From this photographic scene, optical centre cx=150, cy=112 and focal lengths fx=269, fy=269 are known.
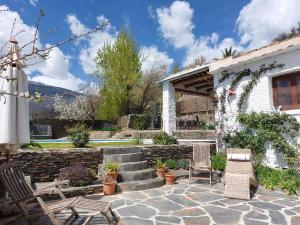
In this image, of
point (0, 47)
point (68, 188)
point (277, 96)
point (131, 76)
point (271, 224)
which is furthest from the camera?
point (131, 76)

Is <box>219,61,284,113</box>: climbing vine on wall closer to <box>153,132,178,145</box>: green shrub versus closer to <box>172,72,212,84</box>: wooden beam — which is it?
<box>172,72,212,84</box>: wooden beam

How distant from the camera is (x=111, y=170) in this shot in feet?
26.9

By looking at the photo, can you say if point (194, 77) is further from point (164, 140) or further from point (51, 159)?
point (51, 159)

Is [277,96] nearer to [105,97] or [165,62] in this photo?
[105,97]

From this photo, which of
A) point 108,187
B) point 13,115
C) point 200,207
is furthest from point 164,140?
point 13,115

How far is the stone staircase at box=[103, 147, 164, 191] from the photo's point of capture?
8202mm

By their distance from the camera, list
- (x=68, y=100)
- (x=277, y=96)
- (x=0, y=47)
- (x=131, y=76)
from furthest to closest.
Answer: (x=68, y=100)
(x=131, y=76)
(x=277, y=96)
(x=0, y=47)

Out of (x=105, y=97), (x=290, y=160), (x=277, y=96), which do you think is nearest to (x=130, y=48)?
(x=105, y=97)

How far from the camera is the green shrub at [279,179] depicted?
7.32m

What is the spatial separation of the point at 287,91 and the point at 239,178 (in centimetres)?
356

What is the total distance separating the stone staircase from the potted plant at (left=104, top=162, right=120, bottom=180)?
26 centimetres

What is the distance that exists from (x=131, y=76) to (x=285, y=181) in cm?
1682

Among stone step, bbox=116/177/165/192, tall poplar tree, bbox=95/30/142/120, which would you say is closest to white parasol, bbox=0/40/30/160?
stone step, bbox=116/177/165/192

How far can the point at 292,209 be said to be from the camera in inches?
240
